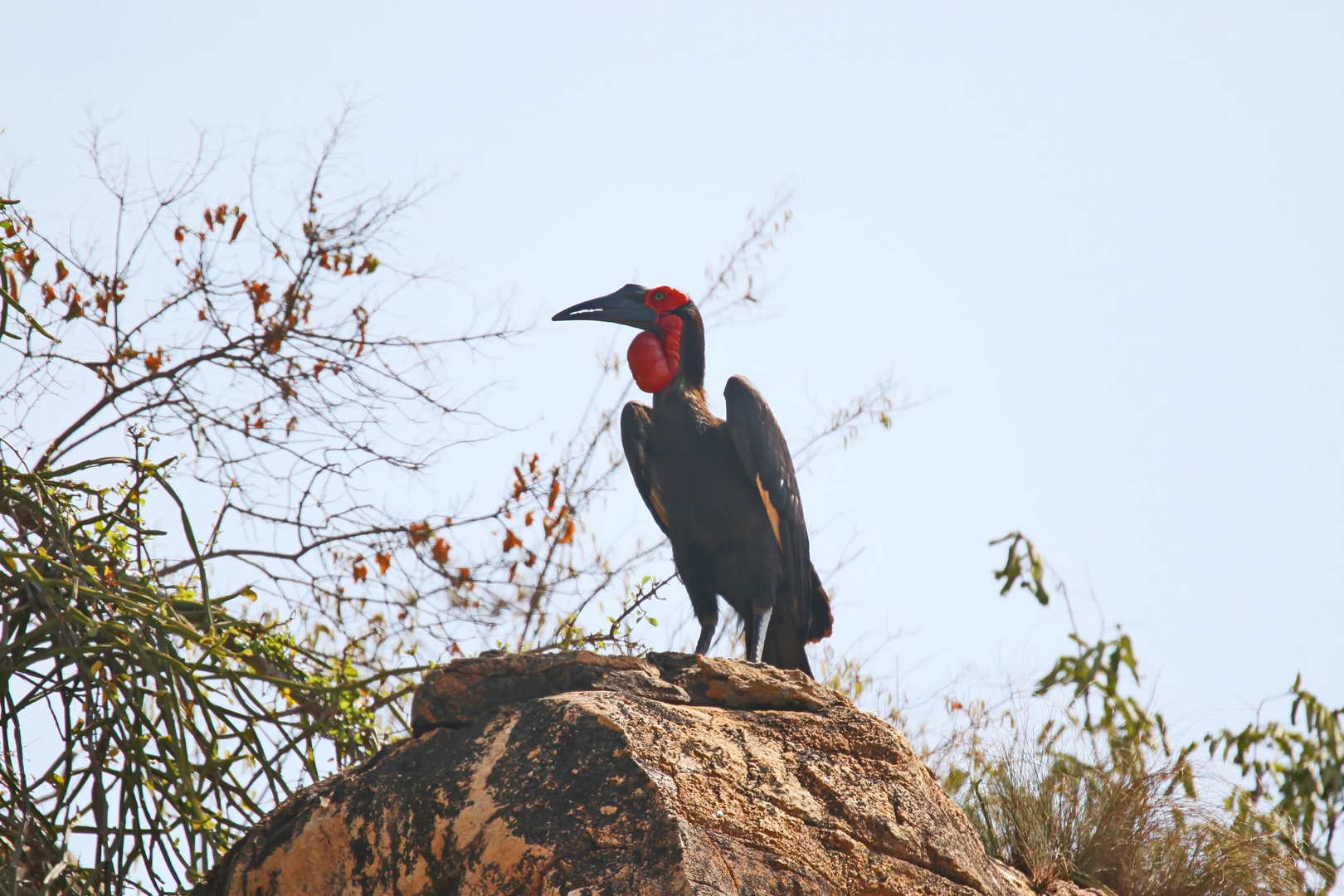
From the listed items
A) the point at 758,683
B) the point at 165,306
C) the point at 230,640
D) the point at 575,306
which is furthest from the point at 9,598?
the point at 165,306

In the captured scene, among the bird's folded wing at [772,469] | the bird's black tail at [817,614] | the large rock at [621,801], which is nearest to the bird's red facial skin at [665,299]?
the bird's folded wing at [772,469]

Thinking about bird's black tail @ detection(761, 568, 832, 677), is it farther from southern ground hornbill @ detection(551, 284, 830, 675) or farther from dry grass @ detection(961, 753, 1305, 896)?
dry grass @ detection(961, 753, 1305, 896)

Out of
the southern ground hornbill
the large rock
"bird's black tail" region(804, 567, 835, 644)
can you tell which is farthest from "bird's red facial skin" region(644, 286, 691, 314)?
the large rock

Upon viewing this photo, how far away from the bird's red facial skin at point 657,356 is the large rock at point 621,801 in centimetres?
173

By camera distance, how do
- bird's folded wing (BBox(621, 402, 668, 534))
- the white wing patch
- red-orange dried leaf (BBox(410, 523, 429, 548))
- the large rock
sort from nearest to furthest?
the large rock < the white wing patch < bird's folded wing (BBox(621, 402, 668, 534)) < red-orange dried leaf (BBox(410, 523, 429, 548))

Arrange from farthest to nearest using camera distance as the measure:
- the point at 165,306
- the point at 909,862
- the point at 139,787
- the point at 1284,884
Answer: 1. the point at 165,306
2. the point at 1284,884
3. the point at 139,787
4. the point at 909,862

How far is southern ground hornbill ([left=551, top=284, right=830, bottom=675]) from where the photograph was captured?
4352mm

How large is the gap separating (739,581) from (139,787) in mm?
2190

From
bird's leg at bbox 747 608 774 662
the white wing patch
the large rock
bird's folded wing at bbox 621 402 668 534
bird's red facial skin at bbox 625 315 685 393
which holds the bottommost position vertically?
the large rock

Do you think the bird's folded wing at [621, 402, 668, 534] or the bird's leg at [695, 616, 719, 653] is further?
the bird's folded wing at [621, 402, 668, 534]

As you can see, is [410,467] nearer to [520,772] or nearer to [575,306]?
[575,306]

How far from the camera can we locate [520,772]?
2.43 meters

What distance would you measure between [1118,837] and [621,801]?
2206 millimetres

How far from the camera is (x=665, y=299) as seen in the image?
4.67 m
